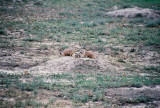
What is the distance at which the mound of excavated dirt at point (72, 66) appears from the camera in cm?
920

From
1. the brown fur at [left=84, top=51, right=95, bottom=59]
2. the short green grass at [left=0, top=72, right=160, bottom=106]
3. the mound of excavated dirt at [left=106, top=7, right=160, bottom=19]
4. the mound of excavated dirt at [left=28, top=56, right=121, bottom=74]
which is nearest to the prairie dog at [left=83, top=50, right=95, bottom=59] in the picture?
the brown fur at [left=84, top=51, right=95, bottom=59]

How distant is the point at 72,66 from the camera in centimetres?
956

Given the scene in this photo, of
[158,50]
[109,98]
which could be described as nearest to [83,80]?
[109,98]

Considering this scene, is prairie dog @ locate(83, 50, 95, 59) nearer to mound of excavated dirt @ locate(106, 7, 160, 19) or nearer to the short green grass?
the short green grass

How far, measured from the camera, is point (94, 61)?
10.1 m

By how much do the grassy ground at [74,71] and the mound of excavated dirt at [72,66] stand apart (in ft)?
1.05

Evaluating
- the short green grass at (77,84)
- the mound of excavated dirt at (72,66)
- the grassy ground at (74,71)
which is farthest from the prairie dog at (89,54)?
the short green grass at (77,84)

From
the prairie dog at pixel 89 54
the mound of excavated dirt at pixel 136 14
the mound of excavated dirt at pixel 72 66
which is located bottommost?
the mound of excavated dirt at pixel 72 66

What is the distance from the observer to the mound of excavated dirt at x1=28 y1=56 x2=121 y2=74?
9.20 m

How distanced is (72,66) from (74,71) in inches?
14.2

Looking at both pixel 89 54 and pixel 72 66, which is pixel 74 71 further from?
pixel 89 54

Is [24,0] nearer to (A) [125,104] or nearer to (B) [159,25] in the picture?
(B) [159,25]

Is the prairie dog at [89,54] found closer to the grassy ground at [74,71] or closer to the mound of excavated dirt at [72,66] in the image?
the mound of excavated dirt at [72,66]

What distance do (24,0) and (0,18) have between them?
1106 centimetres
